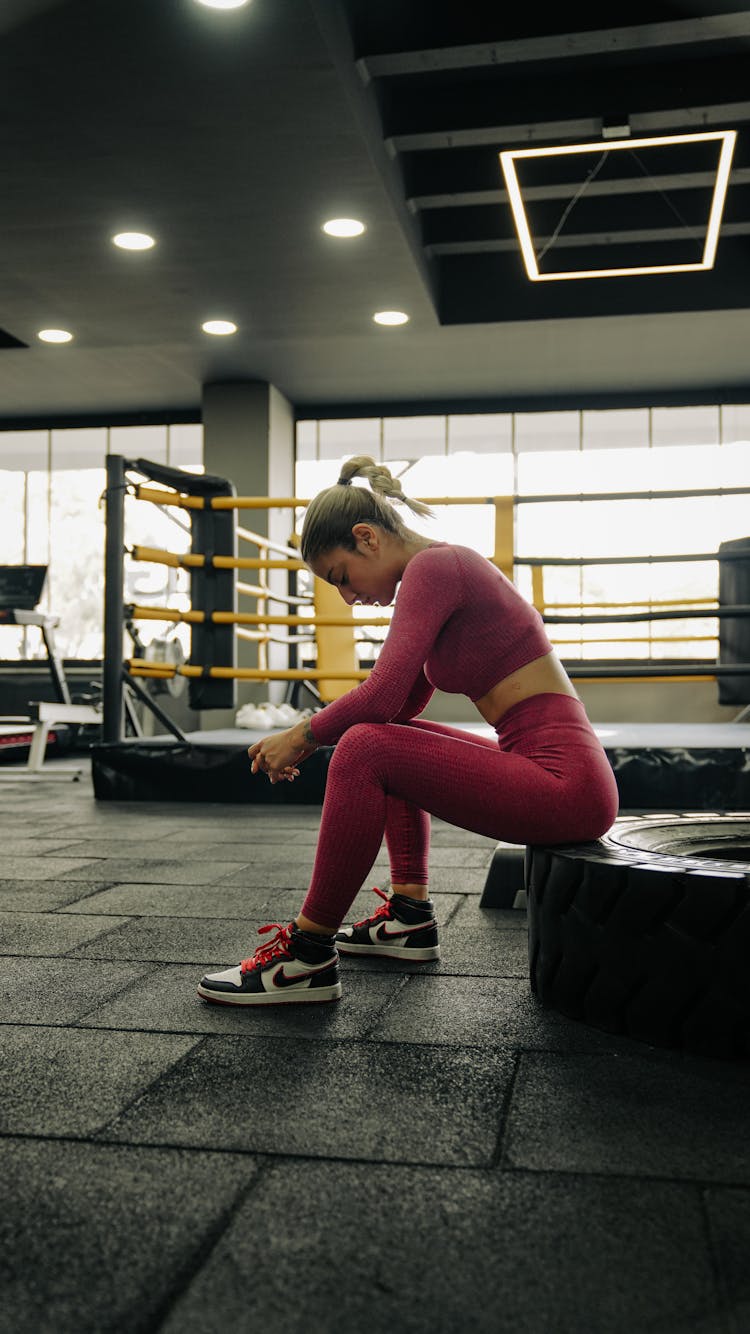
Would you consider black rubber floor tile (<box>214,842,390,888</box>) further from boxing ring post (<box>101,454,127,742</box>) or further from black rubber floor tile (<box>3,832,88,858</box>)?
boxing ring post (<box>101,454,127,742</box>)

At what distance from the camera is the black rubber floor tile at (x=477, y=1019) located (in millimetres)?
1416

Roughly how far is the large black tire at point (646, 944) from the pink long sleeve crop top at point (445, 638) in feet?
1.06

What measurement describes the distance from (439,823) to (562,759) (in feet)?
7.22

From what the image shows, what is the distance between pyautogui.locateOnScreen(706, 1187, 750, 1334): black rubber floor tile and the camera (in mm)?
781

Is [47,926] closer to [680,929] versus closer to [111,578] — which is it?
[680,929]

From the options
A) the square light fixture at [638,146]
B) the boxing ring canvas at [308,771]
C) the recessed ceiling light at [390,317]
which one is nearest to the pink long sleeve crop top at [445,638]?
the boxing ring canvas at [308,771]

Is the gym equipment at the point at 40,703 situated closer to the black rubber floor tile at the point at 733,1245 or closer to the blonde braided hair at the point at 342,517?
the blonde braided hair at the point at 342,517

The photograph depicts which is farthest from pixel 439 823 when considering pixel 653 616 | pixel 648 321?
pixel 648 321

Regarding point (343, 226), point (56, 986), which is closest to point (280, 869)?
point (56, 986)

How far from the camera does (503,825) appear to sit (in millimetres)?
1619

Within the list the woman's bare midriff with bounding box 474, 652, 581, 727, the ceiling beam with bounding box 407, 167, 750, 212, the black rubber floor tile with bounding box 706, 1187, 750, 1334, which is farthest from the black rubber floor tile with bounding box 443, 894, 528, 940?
the ceiling beam with bounding box 407, 167, 750, 212

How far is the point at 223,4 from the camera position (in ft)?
10.9

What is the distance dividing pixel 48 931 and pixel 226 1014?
2.14ft

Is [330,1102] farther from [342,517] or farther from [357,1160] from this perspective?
[342,517]
